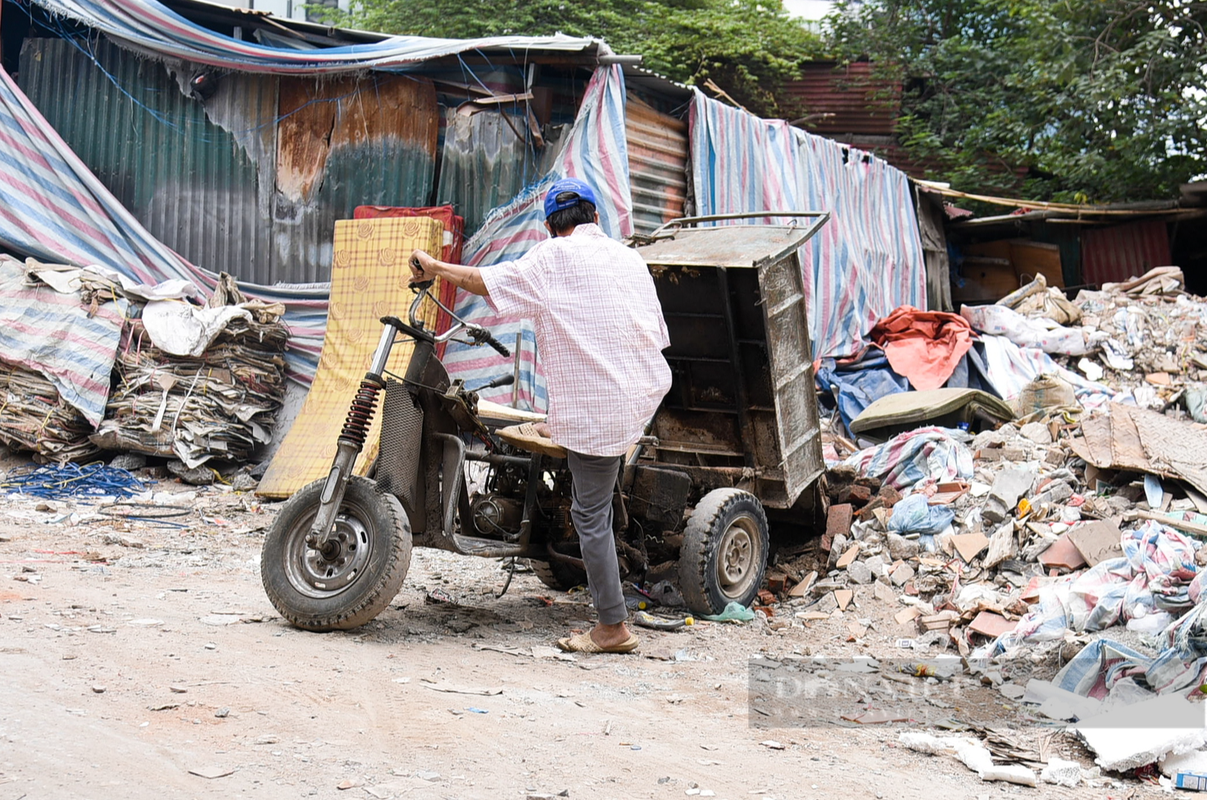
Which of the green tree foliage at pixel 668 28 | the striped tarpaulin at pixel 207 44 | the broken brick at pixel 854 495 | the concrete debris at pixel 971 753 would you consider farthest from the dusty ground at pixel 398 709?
the green tree foliage at pixel 668 28

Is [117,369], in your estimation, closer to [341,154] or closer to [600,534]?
[341,154]

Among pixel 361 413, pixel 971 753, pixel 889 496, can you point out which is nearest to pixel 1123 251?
pixel 889 496

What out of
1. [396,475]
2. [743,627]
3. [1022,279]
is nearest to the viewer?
[396,475]

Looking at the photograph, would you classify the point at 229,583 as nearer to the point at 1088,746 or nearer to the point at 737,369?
the point at 737,369

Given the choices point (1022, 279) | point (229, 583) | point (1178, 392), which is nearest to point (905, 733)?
point (229, 583)

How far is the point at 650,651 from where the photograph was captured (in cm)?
457

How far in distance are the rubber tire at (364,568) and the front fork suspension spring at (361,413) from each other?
19 cm

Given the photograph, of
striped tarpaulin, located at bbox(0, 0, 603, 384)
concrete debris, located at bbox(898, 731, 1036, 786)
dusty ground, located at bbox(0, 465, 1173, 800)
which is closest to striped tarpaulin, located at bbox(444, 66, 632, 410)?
striped tarpaulin, located at bbox(0, 0, 603, 384)

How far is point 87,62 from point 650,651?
8668mm

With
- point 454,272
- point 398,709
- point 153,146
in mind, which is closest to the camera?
point 398,709

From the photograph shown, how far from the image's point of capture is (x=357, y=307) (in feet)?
29.1

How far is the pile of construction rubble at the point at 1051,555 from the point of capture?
3.96 m

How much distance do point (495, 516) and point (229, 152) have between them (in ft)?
21.6

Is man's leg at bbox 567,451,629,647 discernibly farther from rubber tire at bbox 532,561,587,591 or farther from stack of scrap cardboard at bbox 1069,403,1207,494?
stack of scrap cardboard at bbox 1069,403,1207,494
